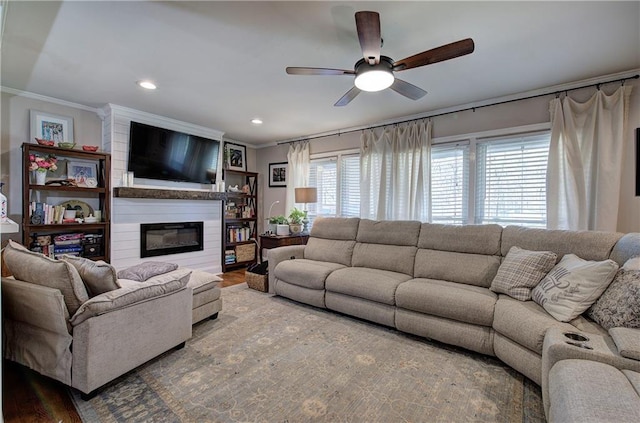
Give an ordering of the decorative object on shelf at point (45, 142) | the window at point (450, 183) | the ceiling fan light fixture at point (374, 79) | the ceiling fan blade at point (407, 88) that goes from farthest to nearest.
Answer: the window at point (450, 183)
the decorative object on shelf at point (45, 142)
the ceiling fan blade at point (407, 88)
the ceiling fan light fixture at point (374, 79)

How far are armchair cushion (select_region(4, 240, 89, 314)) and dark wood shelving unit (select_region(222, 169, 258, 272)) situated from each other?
132 inches

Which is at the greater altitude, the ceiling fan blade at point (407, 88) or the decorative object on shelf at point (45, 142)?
the ceiling fan blade at point (407, 88)

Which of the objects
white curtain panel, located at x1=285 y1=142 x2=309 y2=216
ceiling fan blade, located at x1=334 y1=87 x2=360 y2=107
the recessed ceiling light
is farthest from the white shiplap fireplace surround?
ceiling fan blade, located at x1=334 y1=87 x2=360 y2=107

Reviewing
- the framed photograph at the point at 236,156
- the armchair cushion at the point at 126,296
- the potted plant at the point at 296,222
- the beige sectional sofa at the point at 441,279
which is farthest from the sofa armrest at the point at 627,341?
the framed photograph at the point at 236,156

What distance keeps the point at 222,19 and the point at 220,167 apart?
346 cm

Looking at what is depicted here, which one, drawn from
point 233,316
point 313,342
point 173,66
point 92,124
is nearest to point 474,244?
point 313,342

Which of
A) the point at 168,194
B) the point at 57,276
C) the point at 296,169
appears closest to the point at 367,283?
the point at 57,276

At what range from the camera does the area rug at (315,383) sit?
1691 mm

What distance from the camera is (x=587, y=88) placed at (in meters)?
2.99

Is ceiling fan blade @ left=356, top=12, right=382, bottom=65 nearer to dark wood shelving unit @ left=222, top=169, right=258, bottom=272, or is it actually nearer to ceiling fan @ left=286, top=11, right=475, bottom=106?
ceiling fan @ left=286, top=11, right=475, bottom=106

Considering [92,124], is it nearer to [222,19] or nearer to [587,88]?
[222,19]

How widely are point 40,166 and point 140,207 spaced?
113cm

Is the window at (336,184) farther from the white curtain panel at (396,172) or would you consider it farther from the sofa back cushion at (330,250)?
the sofa back cushion at (330,250)

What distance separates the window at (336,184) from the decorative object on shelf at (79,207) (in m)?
3.22
